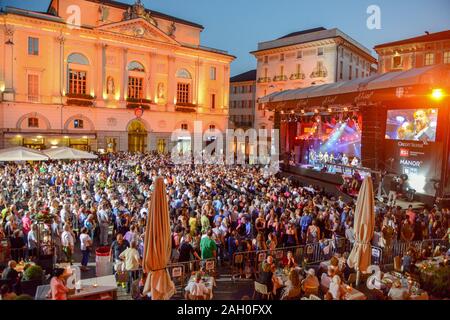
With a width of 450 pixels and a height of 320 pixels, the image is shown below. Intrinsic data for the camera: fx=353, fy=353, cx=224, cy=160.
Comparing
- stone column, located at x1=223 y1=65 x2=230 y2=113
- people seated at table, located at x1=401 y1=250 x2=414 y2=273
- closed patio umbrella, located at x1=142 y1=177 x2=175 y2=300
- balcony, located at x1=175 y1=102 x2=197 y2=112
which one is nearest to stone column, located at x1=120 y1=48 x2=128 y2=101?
balcony, located at x1=175 y1=102 x2=197 y2=112

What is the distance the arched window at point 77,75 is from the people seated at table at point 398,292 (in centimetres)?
3601

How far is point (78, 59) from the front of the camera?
37.0 meters

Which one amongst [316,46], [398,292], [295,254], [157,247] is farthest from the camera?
[316,46]

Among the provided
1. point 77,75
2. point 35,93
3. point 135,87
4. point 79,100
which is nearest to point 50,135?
point 35,93

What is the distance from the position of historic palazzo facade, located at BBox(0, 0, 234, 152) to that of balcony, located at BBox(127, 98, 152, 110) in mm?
113

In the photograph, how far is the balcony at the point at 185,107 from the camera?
44.3 metres

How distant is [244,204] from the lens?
14367mm

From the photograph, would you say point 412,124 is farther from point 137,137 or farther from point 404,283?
point 137,137

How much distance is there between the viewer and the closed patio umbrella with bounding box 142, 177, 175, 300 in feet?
22.7

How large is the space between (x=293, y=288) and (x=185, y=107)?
38951 mm

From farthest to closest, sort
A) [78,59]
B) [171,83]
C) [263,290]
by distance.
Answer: [171,83] < [78,59] < [263,290]

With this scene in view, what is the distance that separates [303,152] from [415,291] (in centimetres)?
2491

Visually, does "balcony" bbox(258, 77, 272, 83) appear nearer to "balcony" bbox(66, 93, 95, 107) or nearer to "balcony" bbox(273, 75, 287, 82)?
"balcony" bbox(273, 75, 287, 82)

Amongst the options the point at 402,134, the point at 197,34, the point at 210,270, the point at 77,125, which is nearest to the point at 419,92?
the point at 402,134
